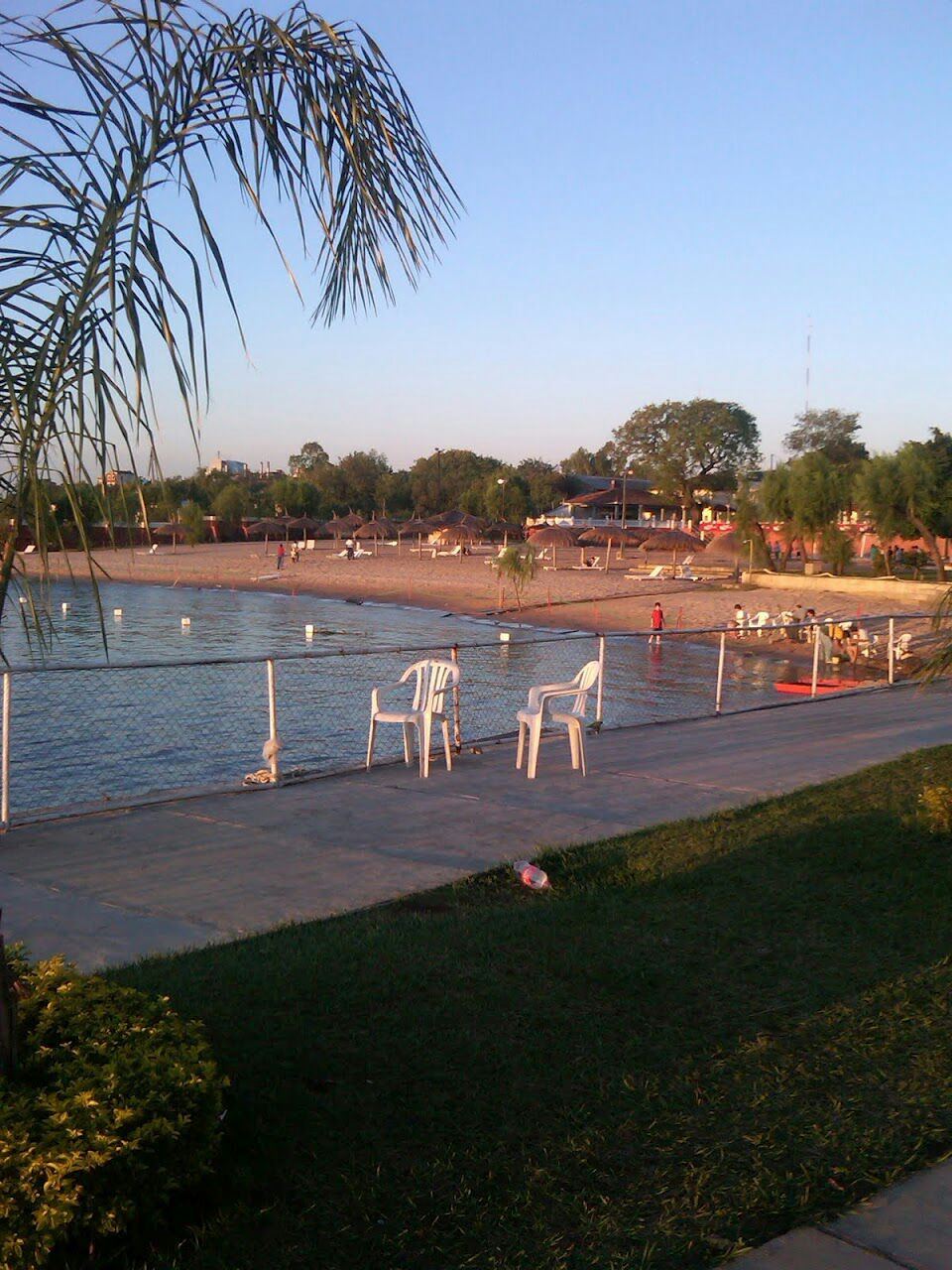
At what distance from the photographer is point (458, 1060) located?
4258 mm

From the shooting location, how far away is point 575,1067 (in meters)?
4.25

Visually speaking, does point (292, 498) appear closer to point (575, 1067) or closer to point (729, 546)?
point (729, 546)

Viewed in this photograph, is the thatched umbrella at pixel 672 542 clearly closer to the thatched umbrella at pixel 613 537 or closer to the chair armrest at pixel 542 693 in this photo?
the thatched umbrella at pixel 613 537

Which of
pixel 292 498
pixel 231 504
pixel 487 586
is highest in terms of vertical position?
pixel 292 498

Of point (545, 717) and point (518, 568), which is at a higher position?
point (545, 717)

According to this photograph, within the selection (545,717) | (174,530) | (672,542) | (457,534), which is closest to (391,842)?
(545,717)

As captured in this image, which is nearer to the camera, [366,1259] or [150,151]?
[366,1259]

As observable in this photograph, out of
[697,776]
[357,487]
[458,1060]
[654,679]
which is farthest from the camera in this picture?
[357,487]

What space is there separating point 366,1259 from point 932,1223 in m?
1.58

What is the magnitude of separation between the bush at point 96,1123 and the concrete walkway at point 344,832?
218 cm

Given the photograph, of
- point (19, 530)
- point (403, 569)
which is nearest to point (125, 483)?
point (19, 530)

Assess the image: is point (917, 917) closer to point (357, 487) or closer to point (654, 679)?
point (654, 679)

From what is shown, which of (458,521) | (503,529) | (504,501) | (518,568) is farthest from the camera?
(504,501)

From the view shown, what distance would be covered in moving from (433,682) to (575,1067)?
6623 millimetres
